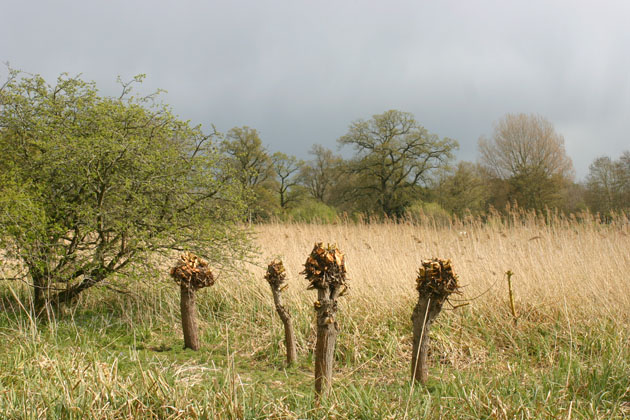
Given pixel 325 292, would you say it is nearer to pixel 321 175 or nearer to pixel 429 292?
pixel 429 292

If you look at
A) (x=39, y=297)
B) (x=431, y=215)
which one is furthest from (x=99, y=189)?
(x=431, y=215)

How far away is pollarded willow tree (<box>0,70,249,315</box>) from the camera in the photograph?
4.16 meters

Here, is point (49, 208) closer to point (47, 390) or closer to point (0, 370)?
point (0, 370)

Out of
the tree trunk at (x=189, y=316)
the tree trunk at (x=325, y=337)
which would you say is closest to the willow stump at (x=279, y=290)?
the tree trunk at (x=189, y=316)

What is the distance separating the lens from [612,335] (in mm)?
3971

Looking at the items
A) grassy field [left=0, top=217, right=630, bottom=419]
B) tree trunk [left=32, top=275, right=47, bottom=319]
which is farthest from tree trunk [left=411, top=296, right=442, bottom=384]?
tree trunk [left=32, top=275, right=47, bottom=319]

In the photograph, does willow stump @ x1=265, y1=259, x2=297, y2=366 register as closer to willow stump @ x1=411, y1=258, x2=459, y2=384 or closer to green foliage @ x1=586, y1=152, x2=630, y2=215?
willow stump @ x1=411, y1=258, x2=459, y2=384

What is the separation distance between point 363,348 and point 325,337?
1.68 metres

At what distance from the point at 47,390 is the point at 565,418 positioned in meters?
2.94

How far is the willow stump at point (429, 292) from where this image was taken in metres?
2.46

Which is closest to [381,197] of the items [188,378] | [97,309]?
[97,309]

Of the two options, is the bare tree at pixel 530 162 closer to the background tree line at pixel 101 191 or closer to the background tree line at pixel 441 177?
the background tree line at pixel 441 177

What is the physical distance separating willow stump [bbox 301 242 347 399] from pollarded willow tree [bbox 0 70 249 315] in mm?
2511

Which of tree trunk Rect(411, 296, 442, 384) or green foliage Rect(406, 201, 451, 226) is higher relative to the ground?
green foliage Rect(406, 201, 451, 226)
